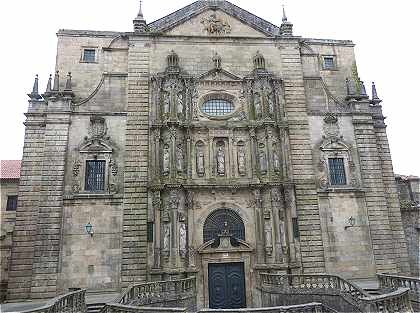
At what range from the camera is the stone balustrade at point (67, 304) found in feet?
34.3

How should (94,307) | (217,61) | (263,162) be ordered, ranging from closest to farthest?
(94,307) < (263,162) < (217,61)

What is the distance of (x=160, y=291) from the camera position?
607 inches

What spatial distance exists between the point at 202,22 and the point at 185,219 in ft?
42.2

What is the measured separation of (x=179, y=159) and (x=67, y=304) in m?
9.17

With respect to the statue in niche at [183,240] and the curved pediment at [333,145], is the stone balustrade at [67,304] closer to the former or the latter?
the statue in niche at [183,240]

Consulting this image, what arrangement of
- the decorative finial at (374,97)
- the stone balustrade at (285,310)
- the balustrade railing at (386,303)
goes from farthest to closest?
the decorative finial at (374,97) < the balustrade railing at (386,303) < the stone balustrade at (285,310)

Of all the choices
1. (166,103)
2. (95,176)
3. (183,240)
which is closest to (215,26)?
(166,103)

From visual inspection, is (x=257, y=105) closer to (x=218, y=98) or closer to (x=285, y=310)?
(x=218, y=98)

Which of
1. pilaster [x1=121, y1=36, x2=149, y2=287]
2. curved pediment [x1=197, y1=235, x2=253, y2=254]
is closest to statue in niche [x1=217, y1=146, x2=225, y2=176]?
curved pediment [x1=197, y1=235, x2=253, y2=254]

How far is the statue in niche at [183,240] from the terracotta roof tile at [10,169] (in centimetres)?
1594

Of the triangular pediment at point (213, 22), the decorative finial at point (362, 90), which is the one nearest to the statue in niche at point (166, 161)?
the triangular pediment at point (213, 22)

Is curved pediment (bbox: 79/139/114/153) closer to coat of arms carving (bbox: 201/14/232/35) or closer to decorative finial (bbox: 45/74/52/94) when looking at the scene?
decorative finial (bbox: 45/74/52/94)

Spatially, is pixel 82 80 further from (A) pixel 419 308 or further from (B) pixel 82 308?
(A) pixel 419 308

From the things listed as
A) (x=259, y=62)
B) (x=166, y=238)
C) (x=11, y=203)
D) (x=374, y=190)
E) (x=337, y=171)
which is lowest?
(x=166, y=238)
